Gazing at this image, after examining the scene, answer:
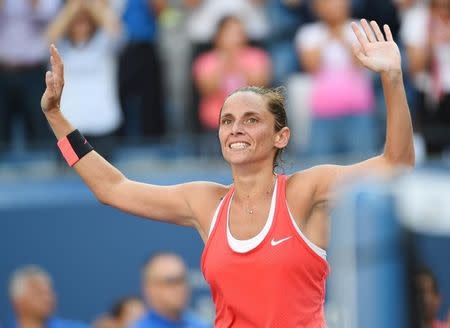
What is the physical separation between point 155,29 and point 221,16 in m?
0.65

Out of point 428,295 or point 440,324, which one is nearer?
point 428,295

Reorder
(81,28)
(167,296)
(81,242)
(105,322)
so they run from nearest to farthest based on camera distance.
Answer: (167,296)
(105,322)
(81,242)
(81,28)

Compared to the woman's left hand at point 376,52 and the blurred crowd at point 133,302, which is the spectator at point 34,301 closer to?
the blurred crowd at point 133,302

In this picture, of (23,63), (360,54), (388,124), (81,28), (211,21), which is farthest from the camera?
(211,21)

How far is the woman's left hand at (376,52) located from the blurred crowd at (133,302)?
3.34 metres

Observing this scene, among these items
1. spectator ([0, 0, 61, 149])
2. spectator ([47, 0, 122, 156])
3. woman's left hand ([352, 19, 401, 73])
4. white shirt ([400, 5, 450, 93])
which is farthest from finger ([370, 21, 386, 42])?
spectator ([0, 0, 61, 149])

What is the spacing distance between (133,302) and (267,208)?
12.5 feet

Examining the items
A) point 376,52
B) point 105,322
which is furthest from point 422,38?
point 376,52

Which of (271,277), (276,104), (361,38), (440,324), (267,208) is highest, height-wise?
(361,38)

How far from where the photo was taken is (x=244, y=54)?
9969 millimetres

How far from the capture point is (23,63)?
10164mm

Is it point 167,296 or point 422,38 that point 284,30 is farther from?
point 167,296

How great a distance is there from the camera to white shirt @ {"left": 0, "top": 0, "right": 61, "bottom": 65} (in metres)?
10.2

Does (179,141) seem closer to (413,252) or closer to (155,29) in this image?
(155,29)
